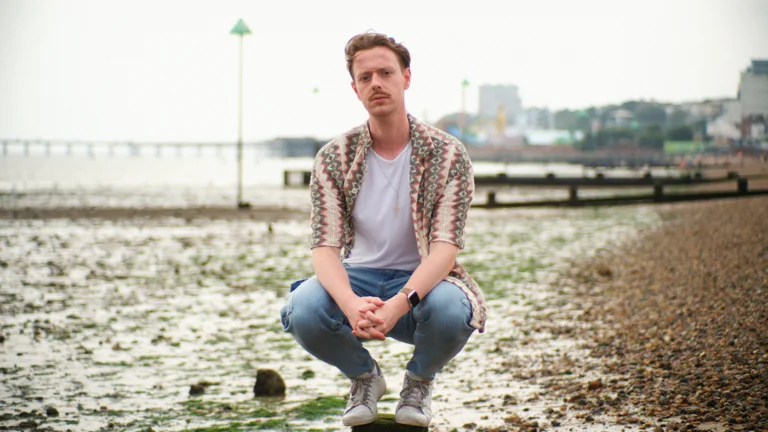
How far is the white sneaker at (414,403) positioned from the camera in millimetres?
3383

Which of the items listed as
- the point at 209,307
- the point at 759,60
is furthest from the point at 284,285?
the point at 759,60

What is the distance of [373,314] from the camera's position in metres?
3.06

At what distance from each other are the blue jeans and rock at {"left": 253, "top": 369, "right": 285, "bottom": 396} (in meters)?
1.90

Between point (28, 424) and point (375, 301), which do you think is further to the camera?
point (28, 424)

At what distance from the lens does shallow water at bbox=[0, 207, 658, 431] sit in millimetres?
4840

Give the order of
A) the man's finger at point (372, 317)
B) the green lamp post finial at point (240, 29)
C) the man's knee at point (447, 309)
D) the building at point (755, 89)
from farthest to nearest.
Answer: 1. the building at point (755, 89)
2. the green lamp post finial at point (240, 29)
3. the man's knee at point (447, 309)
4. the man's finger at point (372, 317)

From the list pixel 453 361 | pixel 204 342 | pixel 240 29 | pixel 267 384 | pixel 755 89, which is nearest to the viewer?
pixel 267 384

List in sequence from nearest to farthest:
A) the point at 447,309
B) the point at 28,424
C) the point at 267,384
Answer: the point at 447,309, the point at 28,424, the point at 267,384

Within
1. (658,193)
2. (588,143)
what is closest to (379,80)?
(658,193)

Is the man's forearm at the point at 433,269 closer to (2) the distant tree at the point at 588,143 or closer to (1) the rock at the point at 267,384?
Answer: (1) the rock at the point at 267,384

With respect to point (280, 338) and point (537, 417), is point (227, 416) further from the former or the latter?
point (280, 338)

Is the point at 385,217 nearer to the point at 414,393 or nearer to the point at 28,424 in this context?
the point at 414,393

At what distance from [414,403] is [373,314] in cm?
56

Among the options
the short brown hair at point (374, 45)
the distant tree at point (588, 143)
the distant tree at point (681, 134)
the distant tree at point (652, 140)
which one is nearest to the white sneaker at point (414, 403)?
the short brown hair at point (374, 45)
